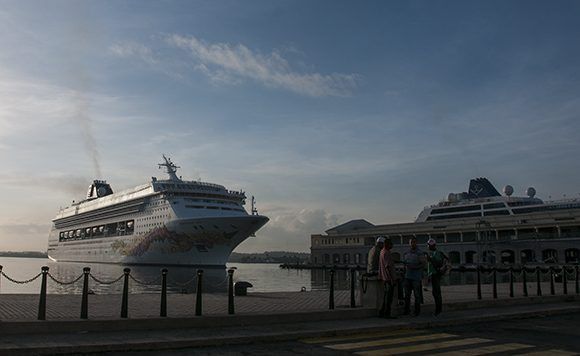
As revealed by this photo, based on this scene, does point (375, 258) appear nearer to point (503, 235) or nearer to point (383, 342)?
point (383, 342)

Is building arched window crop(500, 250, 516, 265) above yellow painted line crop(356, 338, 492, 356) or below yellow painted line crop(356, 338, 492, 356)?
above

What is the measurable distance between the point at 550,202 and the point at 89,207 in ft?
311

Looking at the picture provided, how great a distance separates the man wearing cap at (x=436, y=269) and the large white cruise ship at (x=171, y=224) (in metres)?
56.3

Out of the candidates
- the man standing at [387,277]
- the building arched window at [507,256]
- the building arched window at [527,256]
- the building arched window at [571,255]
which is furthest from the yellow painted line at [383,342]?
the building arched window at [507,256]

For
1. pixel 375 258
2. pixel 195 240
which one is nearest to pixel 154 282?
pixel 195 240

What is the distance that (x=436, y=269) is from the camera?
14.2m

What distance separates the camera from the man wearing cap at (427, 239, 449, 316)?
13.8 metres

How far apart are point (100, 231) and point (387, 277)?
92555 millimetres

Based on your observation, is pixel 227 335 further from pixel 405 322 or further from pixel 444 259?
pixel 444 259

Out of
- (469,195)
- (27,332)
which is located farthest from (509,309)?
(469,195)

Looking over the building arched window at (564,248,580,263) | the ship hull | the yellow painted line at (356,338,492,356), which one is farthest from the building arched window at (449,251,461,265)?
the yellow painted line at (356,338,492,356)

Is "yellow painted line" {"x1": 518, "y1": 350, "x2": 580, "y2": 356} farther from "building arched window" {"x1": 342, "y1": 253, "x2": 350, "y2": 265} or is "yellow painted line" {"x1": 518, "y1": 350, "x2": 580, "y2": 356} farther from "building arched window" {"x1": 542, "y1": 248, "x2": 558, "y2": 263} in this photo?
"building arched window" {"x1": 342, "y1": 253, "x2": 350, "y2": 265}

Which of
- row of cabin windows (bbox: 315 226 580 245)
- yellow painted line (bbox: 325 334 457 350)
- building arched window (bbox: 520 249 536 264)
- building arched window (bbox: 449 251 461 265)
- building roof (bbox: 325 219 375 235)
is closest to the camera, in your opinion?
yellow painted line (bbox: 325 334 457 350)

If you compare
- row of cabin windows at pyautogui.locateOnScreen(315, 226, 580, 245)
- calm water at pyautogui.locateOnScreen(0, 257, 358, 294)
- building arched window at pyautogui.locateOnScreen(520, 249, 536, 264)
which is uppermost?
row of cabin windows at pyautogui.locateOnScreen(315, 226, 580, 245)
